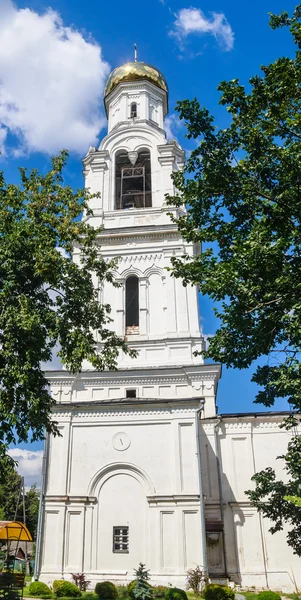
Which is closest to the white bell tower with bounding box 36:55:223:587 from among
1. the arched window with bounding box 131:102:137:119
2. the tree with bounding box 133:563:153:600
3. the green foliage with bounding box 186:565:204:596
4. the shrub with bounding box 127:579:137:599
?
the green foliage with bounding box 186:565:204:596

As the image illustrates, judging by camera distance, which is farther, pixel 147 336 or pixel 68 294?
pixel 147 336

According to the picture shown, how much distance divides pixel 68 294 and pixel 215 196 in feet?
14.7

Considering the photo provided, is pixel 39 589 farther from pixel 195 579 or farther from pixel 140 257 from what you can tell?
pixel 140 257

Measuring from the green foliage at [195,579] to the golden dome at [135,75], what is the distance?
80.5ft

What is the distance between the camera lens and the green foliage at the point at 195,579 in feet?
47.7

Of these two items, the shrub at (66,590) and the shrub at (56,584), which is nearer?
the shrub at (66,590)

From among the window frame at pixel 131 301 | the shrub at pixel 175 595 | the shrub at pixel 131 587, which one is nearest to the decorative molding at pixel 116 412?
the window frame at pixel 131 301

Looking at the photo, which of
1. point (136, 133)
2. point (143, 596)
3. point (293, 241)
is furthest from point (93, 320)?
point (136, 133)

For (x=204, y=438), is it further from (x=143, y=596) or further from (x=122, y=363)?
(x=143, y=596)

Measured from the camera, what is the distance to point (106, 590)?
47.2ft

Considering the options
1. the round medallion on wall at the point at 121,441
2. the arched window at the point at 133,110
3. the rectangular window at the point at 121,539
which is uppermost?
the arched window at the point at 133,110

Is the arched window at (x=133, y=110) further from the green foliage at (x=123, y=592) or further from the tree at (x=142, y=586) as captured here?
the green foliage at (x=123, y=592)

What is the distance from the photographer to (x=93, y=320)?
44.3 feet

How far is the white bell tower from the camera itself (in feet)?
52.1
